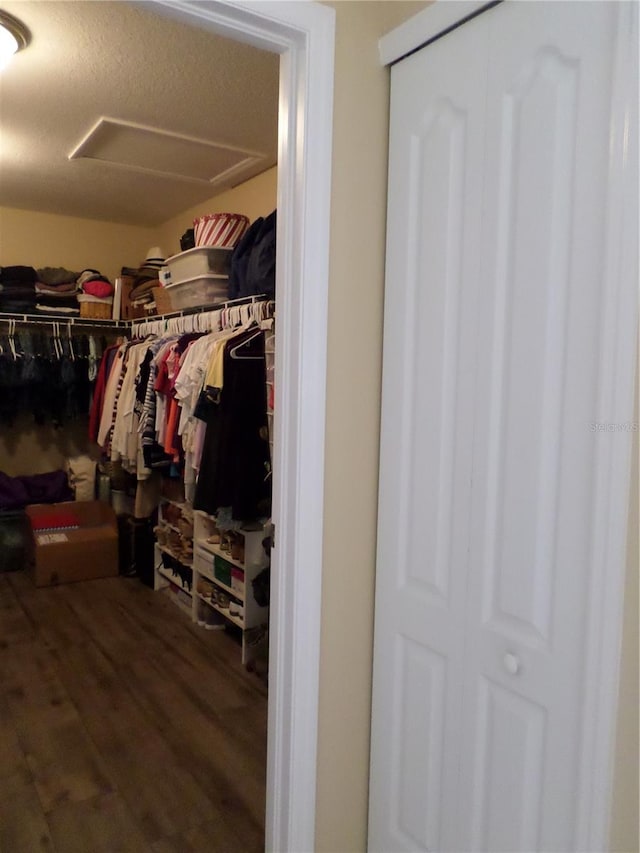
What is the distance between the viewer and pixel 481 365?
1231 mm

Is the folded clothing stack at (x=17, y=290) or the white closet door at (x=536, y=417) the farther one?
the folded clothing stack at (x=17, y=290)

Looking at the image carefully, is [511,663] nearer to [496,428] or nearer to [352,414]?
[496,428]

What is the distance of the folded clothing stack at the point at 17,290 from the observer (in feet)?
13.6

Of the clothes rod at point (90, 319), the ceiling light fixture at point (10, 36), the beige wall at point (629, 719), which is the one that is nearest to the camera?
the beige wall at point (629, 719)

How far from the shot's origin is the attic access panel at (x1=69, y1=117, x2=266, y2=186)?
2.95m

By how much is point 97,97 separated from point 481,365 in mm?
2269

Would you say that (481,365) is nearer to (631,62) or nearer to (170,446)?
(631,62)

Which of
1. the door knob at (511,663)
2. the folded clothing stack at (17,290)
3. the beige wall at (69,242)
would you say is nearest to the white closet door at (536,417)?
the door knob at (511,663)

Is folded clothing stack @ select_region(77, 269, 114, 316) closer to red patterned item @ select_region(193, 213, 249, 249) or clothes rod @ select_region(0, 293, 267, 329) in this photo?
clothes rod @ select_region(0, 293, 267, 329)

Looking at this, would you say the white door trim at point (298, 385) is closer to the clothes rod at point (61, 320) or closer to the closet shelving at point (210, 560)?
the closet shelving at point (210, 560)

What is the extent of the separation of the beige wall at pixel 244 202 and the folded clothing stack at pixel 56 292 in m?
0.82

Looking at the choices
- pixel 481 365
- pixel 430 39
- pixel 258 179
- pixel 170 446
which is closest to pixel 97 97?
pixel 258 179

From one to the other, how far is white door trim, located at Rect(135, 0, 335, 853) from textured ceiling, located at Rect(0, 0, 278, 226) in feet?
3.11

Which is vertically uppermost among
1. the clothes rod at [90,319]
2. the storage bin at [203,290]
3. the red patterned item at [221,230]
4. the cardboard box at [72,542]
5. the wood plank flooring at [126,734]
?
the red patterned item at [221,230]
